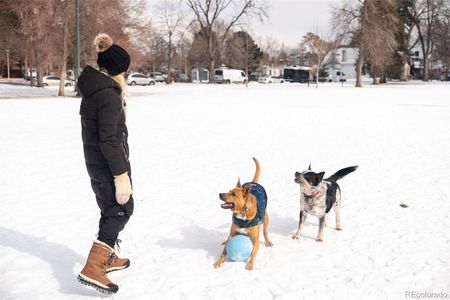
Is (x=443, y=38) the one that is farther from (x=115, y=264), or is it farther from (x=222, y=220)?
(x=115, y=264)

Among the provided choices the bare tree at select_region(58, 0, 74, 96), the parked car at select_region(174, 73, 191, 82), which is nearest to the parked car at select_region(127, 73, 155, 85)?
the parked car at select_region(174, 73, 191, 82)

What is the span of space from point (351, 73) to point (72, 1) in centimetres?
8327

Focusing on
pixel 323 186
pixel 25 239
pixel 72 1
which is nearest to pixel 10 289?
pixel 25 239

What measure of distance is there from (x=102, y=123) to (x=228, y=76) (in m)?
61.7

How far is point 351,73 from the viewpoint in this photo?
100m

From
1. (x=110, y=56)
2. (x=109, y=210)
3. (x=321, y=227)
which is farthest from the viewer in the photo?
(x=321, y=227)

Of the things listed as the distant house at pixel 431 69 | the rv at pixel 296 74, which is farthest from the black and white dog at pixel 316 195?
the distant house at pixel 431 69

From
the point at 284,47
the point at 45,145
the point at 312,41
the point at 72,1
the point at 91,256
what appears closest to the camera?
the point at 91,256

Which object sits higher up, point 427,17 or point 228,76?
point 427,17

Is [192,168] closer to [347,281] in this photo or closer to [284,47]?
[347,281]

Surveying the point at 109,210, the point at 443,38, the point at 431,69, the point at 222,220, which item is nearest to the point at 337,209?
the point at 222,220

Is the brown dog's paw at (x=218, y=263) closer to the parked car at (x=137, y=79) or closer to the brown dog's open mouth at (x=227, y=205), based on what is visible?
the brown dog's open mouth at (x=227, y=205)

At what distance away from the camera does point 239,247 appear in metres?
4.29

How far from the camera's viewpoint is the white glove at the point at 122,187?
11.2 feet
